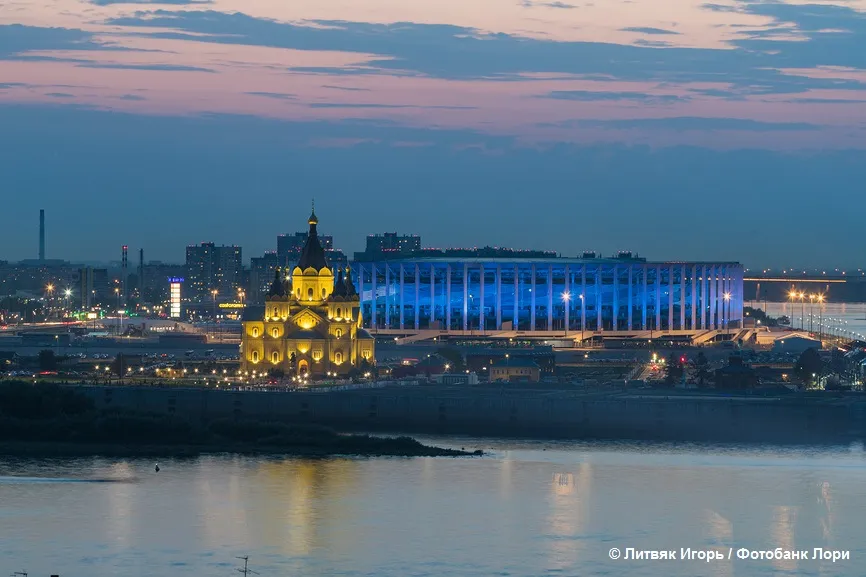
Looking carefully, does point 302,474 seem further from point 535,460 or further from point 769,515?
point 769,515

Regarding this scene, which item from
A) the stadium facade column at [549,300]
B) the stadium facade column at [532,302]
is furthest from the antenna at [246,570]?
the stadium facade column at [549,300]

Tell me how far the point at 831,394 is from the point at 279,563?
43412 millimetres

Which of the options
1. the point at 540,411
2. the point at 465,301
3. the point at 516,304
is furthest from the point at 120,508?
the point at 516,304

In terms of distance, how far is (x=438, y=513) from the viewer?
2373 inches

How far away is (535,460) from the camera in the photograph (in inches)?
2859

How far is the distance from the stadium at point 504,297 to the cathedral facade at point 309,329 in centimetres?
3925

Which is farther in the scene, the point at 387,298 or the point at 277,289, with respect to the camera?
the point at 387,298

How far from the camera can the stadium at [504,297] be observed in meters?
142

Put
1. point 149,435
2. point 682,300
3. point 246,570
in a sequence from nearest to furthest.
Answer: point 246,570 < point 149,435 < point 682,300

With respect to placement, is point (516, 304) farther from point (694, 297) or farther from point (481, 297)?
point (694, 297)

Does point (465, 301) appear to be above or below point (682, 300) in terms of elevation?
below

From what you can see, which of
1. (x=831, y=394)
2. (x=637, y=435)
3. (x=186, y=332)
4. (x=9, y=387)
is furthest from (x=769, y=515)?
(x=186, y=332)

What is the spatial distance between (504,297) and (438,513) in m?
82.5

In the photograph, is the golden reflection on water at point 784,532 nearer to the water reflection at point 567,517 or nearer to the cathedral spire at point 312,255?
the water reflection at point 567,517
